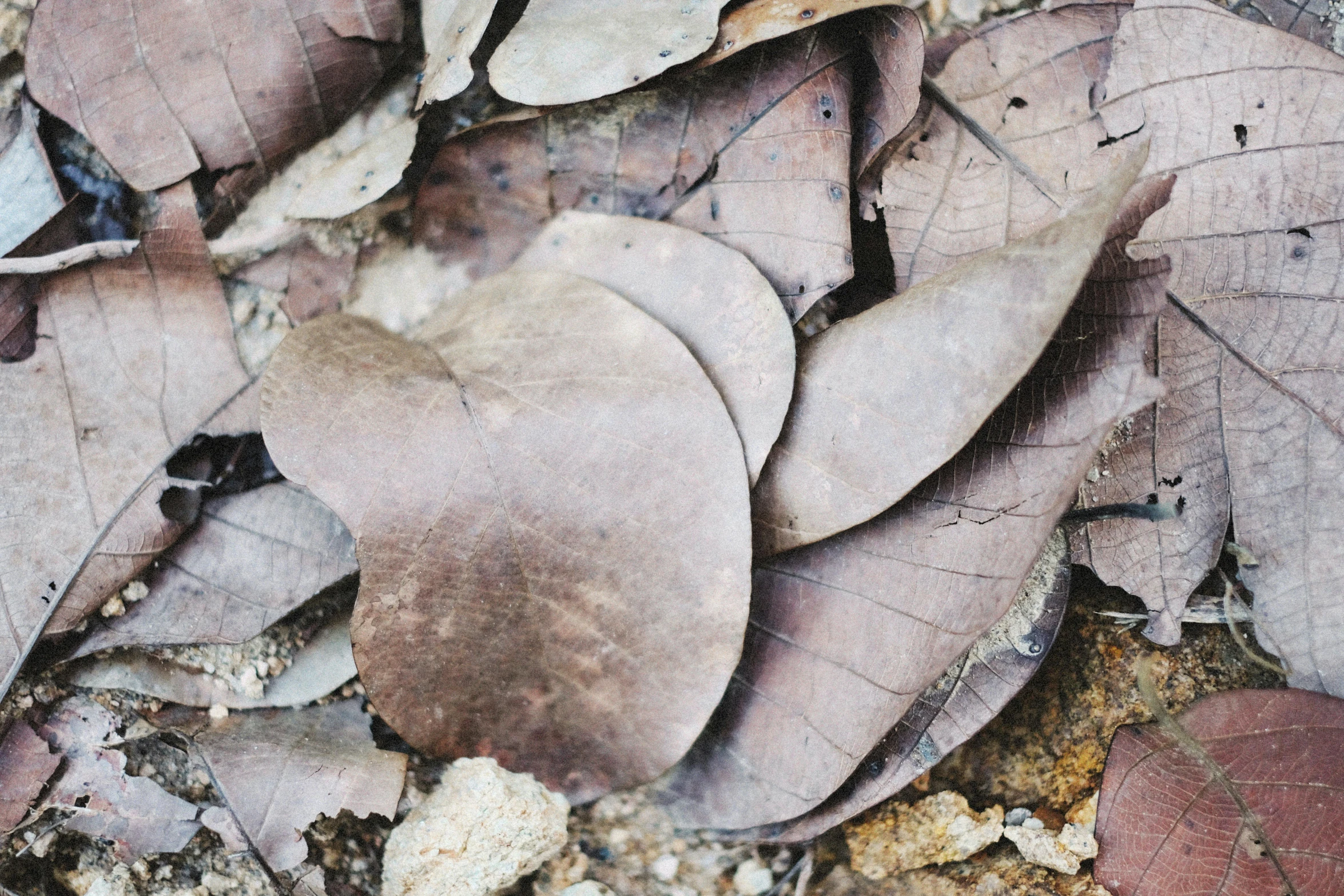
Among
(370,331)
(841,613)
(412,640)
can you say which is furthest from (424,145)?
(841,613)

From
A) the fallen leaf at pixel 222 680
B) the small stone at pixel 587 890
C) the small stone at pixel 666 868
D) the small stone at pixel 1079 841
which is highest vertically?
the fallen leaf at pixel 222 680

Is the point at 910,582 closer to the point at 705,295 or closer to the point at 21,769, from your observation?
the point at 705,295

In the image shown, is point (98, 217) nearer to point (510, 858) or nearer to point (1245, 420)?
point (510, 858)

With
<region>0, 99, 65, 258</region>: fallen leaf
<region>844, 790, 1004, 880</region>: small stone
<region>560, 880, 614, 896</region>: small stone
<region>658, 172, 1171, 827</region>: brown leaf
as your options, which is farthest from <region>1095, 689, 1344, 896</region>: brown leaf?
<region>0, 99, 65, 258</region>: fallen leaf

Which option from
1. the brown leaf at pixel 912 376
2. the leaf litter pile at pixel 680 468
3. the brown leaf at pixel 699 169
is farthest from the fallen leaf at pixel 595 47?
the brown leaf at pixel 912 376

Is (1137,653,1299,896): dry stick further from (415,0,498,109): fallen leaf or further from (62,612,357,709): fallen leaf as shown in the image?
(415,0,498,109): fallen leaf

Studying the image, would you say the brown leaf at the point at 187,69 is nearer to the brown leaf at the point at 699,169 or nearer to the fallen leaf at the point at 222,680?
the brown leaf at the point at 699,169

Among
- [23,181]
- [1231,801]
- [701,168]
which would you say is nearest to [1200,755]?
[1231,801]
